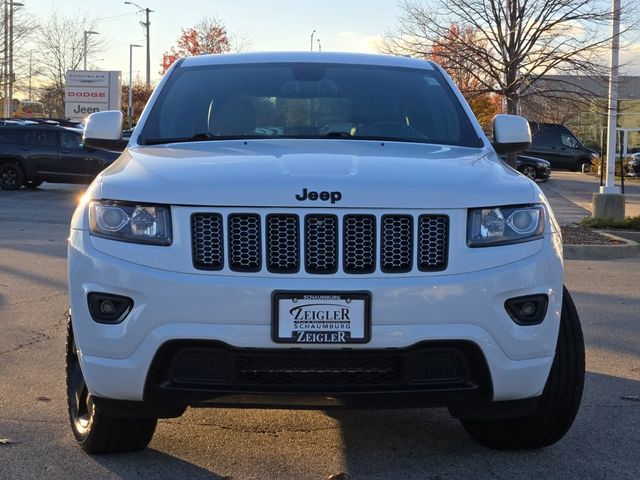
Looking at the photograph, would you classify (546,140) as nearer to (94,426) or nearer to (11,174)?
(11,174)

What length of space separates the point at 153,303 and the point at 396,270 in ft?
2.87

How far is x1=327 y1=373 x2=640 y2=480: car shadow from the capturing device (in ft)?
12.8

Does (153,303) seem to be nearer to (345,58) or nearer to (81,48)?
(345,58)

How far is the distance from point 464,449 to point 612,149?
13232 mm

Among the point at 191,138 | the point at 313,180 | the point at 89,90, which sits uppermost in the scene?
the point at 89,90

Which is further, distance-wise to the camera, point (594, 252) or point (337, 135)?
point (594, 252)

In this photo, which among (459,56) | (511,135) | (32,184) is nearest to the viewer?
(511,135)

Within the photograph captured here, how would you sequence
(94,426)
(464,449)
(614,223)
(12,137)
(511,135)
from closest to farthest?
1. (94,426)
2. (464,449)
3. (511,135)
4. (614,223)
5. (12,137)

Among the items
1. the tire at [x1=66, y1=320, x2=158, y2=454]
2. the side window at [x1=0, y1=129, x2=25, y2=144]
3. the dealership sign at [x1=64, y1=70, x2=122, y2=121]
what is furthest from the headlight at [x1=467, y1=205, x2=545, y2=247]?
the dealership sign at [x1=64, y1=70, x2=122, y2=121]

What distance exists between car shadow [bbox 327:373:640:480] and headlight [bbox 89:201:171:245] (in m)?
1.27

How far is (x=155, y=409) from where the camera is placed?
358cm

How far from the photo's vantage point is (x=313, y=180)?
3533 mm

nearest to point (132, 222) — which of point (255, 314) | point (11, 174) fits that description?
point (255, 314)

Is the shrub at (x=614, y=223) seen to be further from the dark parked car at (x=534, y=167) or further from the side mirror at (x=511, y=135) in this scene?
the dark parked car at (x=534, y=167)
